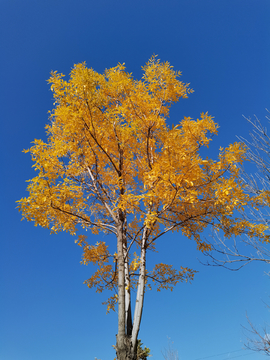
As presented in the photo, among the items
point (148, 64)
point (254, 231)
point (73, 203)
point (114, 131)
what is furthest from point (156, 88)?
point (254, 231)

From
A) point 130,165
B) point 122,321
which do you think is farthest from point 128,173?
point 122,321

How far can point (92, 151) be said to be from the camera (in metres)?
4.90

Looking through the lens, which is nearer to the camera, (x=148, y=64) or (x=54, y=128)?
(x=148, y=64)

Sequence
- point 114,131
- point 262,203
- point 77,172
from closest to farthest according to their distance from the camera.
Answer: point 262,203 < point 114,131 < point 77,172

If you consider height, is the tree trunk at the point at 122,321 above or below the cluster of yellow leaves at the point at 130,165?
below

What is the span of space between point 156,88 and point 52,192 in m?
2.95

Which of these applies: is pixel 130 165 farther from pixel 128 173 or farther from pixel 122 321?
pixel 122 321

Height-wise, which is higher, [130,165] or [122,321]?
[130,165]

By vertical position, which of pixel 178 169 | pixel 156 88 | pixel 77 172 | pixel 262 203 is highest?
pixel 156 88

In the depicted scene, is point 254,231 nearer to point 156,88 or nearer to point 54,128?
point 156,88

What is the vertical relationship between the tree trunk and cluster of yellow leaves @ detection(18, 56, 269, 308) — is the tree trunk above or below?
below

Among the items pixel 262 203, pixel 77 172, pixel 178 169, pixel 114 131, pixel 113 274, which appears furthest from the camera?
pixel 113 274

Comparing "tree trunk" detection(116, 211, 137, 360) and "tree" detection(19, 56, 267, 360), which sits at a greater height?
"tree" detection(19, 56, 267, 360)

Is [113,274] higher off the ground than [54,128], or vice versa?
[54,128]
